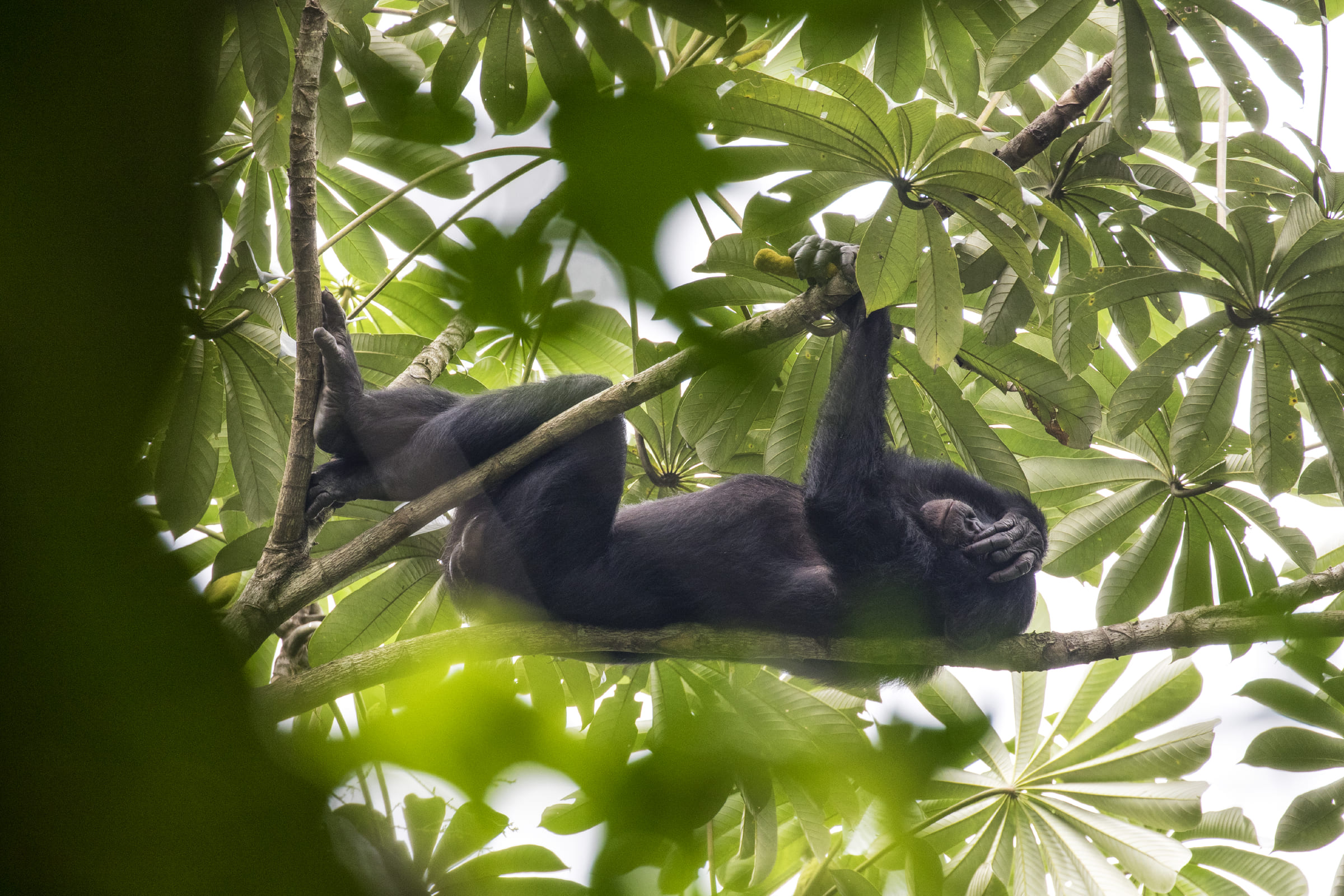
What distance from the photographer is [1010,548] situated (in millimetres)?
3732

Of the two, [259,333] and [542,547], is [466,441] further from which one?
[259,333]

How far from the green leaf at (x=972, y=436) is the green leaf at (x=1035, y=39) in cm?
113

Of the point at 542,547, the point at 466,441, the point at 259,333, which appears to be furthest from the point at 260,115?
the point at 542,547

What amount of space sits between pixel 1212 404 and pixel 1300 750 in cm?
149

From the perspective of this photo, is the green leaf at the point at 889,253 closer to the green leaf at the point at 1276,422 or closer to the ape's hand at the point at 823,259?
the ape's hand at the point at 823,259

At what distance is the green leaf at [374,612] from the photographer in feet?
12.1

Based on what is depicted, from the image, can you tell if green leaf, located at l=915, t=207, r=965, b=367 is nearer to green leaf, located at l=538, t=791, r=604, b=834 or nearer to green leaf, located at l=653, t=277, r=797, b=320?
green leaf, located at l=653, t=277, r=797, b=320

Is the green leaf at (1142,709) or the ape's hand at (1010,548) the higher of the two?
the ape's hand at (1010,548)

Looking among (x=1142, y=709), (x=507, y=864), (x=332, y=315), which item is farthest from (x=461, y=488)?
(x=1142, y=709)

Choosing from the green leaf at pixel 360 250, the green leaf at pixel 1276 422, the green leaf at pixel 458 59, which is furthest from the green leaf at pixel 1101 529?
the green leaf at pixel 360 250

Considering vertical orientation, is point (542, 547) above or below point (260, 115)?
below

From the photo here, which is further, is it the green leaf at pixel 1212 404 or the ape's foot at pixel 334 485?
the green leaf at pixel 1212 404

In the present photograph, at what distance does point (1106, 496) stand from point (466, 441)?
2.92 m

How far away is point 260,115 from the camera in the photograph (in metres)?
3.42
